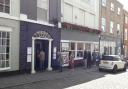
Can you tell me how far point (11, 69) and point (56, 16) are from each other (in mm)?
6985

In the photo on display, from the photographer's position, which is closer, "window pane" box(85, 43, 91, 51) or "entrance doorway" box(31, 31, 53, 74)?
"entrance doorway" box(31, 31, 53, 74)

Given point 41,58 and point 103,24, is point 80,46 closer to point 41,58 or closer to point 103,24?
point 41,58

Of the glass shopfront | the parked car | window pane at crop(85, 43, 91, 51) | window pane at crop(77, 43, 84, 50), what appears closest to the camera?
the parked car

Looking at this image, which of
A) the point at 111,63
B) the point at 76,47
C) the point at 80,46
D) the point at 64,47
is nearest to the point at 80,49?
the point at 80,46

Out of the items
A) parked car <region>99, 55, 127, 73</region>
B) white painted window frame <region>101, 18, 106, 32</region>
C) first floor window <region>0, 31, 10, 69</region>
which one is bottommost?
parked car <region>99, 55, 127, 73</region>

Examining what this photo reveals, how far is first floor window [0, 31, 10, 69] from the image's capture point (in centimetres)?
1524

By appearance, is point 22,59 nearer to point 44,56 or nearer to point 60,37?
point 44,56

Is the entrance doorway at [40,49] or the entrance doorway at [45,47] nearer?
the entrance doorway at [45,47]

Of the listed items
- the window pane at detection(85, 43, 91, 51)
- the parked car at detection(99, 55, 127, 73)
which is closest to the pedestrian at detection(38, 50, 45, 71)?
the parked car at detection(99, 55, 127, 73)

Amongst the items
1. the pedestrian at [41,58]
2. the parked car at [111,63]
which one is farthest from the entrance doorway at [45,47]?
the parked car at [111,63]

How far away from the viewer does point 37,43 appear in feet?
Result: 63.6

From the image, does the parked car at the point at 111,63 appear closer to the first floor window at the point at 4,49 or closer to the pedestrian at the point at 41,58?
the pedestrian at the point at 41,58

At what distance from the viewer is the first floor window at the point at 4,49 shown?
15.2 m

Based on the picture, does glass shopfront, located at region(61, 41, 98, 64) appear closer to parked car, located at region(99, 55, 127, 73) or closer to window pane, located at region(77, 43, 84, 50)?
window pane, located at region(77, 43, 84, 50)
